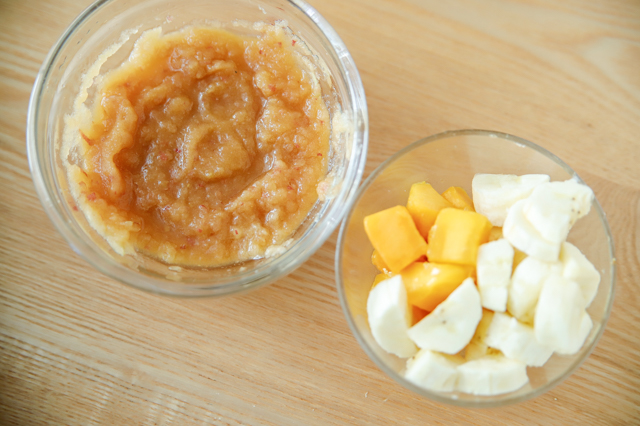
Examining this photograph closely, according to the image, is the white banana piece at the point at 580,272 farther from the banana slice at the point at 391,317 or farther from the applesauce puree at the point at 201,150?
the applesauce puree at the point at 201,150

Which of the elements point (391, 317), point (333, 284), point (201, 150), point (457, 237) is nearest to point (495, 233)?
point (457, 237)

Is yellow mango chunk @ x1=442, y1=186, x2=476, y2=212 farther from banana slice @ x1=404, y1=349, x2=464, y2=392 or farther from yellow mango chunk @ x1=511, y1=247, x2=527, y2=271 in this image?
banana slice @ x1=404, y1=349, x2=464, y2=392

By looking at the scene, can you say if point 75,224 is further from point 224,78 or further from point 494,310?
point 494,310

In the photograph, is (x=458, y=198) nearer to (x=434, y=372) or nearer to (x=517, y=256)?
(x=517, y=256)

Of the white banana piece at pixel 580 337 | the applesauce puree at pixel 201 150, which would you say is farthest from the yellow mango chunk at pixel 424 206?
the white banana piece at pixel 580 337

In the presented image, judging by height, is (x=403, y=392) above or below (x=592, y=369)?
below

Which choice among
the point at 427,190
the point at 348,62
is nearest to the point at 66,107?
the point at 348,62
